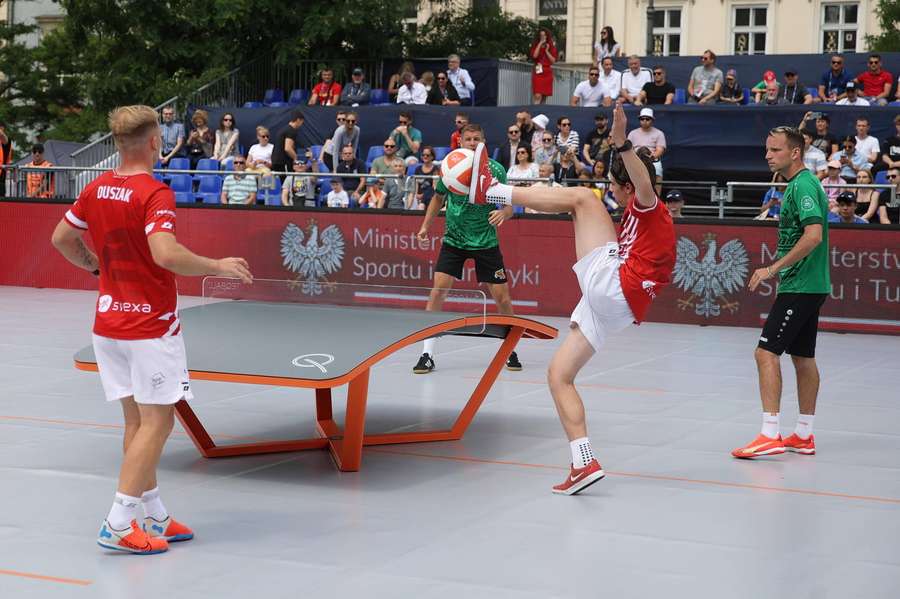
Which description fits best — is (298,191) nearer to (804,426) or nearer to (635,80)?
(635,80)

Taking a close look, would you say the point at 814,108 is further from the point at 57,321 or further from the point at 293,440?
the point at 293,440

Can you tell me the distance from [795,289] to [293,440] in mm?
3321

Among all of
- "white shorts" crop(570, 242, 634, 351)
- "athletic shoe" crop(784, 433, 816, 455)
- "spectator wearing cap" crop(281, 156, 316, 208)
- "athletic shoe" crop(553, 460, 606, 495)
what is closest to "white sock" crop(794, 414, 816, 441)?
"athletic shoe" crop(784, 433, 816, 455)

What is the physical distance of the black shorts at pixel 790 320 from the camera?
8.02 m

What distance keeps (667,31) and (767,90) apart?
19.3 meters

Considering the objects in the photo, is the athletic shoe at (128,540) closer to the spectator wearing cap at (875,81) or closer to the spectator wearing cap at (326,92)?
the spectator wearing cap at (875,81)

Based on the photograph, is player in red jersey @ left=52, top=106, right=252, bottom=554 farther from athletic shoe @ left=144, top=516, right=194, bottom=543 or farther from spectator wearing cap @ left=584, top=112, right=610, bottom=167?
spectator wearing cap @ left=584, top=112, right=610, bottom=167

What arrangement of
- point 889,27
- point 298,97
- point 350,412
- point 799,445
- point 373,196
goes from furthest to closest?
point 889,27, point 298,97, point 373,196, point 799,445, point 350,412

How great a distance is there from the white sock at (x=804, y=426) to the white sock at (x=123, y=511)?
448cm

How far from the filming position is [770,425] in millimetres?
8117

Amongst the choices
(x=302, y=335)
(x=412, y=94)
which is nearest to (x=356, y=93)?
(x=412, y=94)

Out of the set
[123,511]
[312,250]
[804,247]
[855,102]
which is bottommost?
[123,511]

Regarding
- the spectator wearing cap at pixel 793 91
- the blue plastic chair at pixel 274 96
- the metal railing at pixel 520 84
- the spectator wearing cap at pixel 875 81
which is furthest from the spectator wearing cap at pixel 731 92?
the blue plastic chair at pixel 274 96

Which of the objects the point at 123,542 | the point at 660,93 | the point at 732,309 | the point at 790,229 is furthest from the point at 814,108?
the point at 123,542
